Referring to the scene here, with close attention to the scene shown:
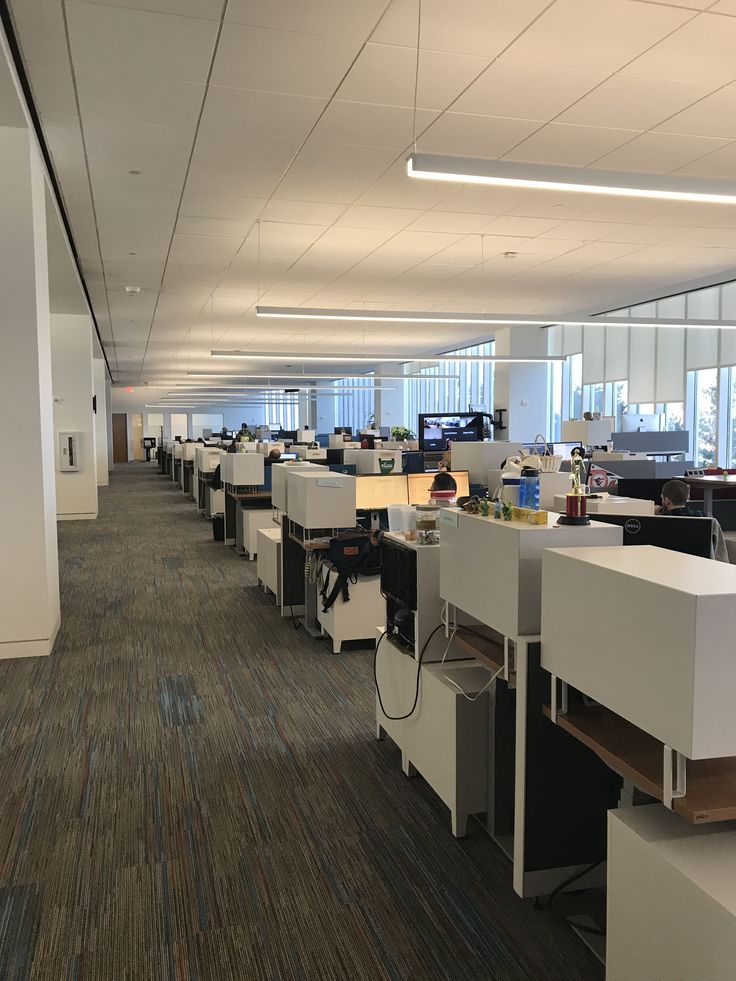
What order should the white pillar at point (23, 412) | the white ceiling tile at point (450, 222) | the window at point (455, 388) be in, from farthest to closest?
the window at point (455, 388) → the white ceiling tile at point (450, 222) → the white pillar at point (23, 412)

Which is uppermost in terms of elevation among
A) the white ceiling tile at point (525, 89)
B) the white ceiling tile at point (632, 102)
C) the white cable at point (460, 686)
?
the white ceiling tile at point (632, 102)

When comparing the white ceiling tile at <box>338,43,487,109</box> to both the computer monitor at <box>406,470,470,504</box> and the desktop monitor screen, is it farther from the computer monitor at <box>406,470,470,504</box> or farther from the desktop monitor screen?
the desktop monitor screen

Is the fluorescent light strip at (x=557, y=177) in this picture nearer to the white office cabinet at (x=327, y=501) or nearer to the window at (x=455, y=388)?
the white office cabinet at (x=327, y=501)

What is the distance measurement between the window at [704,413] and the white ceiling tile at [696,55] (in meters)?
7.67

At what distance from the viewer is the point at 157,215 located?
6.89 m

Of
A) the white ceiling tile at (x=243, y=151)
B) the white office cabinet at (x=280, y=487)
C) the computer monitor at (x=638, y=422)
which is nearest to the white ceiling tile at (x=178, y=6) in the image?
the white ceiling tile at (x=243, y=151)

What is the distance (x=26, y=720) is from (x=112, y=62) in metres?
3.39

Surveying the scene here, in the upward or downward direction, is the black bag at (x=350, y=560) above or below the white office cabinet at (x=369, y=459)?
below

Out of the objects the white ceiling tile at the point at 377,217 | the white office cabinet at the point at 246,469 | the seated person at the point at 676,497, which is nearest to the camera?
the seated person at the point at 676,497

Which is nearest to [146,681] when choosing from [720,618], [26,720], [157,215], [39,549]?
[26,720]

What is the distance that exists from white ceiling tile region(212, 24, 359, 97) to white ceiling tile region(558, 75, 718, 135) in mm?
1501

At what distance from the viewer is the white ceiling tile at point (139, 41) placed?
356 centimetres

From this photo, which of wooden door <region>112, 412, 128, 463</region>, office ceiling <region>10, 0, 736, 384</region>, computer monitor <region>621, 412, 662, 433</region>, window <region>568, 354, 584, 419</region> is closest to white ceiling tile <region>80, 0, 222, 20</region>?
office ceiling <region>10, 0, 736, 384</region>

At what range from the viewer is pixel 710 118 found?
485cm
